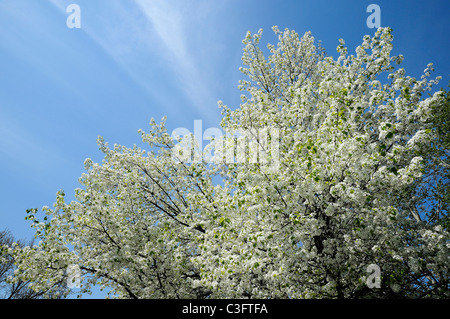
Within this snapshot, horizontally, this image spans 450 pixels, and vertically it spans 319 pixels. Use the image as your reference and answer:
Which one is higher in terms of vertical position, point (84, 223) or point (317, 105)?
point (317, 105)

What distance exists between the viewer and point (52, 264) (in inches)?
324

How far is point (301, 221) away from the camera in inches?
259

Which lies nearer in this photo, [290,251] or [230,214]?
[290,251]

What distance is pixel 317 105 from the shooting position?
9.19 m

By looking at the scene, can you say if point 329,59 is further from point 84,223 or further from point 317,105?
point 84,223

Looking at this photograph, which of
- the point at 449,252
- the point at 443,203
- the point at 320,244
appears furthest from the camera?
the point at 443,203

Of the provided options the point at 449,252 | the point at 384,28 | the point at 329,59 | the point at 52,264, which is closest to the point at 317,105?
the point at 329,59

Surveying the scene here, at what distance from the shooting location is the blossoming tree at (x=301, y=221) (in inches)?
258

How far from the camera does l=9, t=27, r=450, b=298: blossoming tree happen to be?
21.5ft
